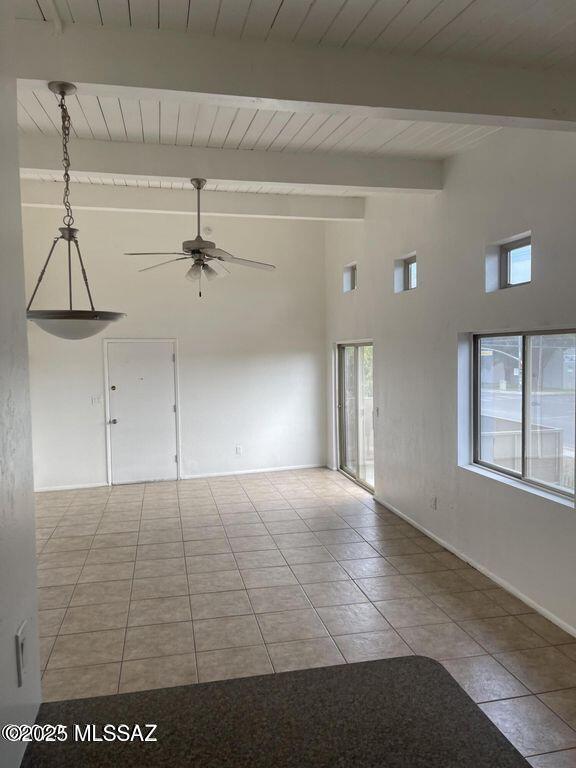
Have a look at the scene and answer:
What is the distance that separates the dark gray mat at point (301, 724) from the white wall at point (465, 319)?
2.31 meters

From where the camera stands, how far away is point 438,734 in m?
1.30

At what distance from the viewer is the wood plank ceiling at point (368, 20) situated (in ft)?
7.18

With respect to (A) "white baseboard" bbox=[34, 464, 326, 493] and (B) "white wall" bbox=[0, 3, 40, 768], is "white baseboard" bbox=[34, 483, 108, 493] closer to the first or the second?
(A) "white baseboard" bbox=[34, 464, 326, 493]

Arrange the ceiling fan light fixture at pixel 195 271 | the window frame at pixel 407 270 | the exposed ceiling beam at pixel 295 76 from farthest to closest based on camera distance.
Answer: the window frame at pixel 407 270 < the ceiling fan light fixture at pixel 195 271 < the exposed ceiling beam at pixel 295 76

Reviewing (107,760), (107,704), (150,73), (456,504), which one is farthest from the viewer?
(456,504)

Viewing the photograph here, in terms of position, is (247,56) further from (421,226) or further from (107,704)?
(421,226)

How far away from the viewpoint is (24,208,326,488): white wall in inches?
279

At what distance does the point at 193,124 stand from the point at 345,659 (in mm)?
3407

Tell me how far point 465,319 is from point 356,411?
3.18m

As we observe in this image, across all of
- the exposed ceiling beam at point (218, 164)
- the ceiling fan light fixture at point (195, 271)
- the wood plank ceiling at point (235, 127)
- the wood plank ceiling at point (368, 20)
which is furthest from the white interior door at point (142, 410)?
the wood plank ceiling at point (368, 20)

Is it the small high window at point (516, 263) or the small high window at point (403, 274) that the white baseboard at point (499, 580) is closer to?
the small high window at point (516, 263)

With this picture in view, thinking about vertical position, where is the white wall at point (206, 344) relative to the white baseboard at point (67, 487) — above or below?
above

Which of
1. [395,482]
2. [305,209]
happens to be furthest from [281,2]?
[395,482]

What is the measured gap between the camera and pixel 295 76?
250cm
